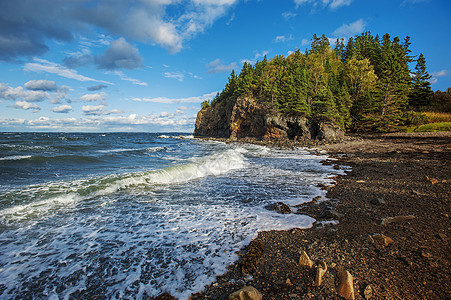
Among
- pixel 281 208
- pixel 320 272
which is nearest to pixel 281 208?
pixel 281 208

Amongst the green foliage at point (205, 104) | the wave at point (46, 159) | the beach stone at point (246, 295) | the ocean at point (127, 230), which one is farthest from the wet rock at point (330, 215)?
the green foliage at point (205, 104)

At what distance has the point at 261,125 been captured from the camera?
58.4m

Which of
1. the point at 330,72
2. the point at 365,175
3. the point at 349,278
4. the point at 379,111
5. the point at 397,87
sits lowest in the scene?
the point at 365,175

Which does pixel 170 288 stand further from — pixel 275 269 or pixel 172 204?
pixel 172 204

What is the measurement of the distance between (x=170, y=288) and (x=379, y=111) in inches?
2091

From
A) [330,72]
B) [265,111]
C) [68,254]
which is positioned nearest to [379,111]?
[330,72]

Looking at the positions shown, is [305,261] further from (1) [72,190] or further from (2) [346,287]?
(1) [72,190]

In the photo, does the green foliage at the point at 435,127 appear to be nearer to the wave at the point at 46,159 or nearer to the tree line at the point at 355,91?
the tree line at the point at 355,91

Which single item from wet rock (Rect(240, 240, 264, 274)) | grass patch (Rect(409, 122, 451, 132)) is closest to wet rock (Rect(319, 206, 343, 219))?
wet rock (Rect(240, 240, 264, 274))

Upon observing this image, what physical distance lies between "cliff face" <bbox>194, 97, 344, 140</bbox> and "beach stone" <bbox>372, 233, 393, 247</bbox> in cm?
4133

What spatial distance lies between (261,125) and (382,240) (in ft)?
181

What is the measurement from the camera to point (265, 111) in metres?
56.3

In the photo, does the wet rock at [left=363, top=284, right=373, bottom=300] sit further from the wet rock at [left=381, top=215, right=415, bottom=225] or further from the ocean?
the wet rock at [left=381, top=215, right=415, bottom=225]

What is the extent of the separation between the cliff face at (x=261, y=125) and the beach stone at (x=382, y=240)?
1627 inches
